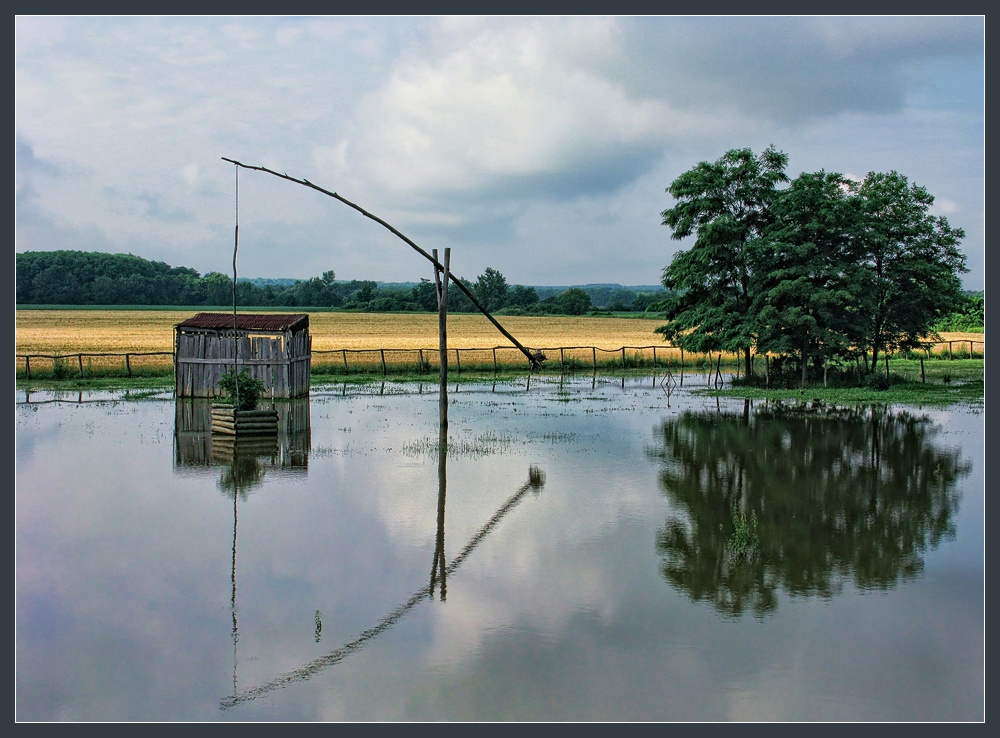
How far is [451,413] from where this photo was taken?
89.2 ft

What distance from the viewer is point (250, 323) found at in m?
30.0

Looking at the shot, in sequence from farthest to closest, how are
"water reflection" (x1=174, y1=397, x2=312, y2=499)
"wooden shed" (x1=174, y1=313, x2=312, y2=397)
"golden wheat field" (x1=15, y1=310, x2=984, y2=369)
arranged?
"golden wheat field" (x1=15, y1=310, x2=984, y2=369), "wooden shed" (x1=174, y1=313, x2=312, y2=397), "water reflection" (x1=174, y1=397, x2=312, y2=499)

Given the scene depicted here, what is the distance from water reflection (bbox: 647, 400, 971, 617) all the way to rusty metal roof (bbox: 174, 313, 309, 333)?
13.8 metres

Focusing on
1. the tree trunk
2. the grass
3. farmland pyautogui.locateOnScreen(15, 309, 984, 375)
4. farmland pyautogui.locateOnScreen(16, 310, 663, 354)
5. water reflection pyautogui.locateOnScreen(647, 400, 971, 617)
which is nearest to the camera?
water reflection pyautogui.locateOnScreen(647, 400, 971, 617)

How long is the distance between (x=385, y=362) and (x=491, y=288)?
3534 inches

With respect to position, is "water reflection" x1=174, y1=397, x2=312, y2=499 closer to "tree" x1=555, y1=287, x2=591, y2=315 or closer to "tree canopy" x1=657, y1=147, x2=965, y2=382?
"tree canopy" x1=657, y1=147, x2=965, y2=382

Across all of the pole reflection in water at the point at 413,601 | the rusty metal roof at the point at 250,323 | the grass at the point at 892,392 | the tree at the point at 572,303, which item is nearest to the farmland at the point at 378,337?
the rusty metal roof at the point at 250,323

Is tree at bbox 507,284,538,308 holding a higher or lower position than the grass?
higher

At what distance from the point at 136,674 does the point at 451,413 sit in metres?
19.9

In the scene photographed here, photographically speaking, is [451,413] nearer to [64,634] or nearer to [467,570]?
[467,570]

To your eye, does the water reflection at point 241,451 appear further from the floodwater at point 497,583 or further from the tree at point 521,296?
the tree at point 521,296

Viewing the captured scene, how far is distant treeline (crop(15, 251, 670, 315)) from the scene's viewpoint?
12106 cm

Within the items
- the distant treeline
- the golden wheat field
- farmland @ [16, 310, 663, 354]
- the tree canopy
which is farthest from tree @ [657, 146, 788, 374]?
the distant treeline

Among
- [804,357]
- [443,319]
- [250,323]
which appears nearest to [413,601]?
[443,319]
